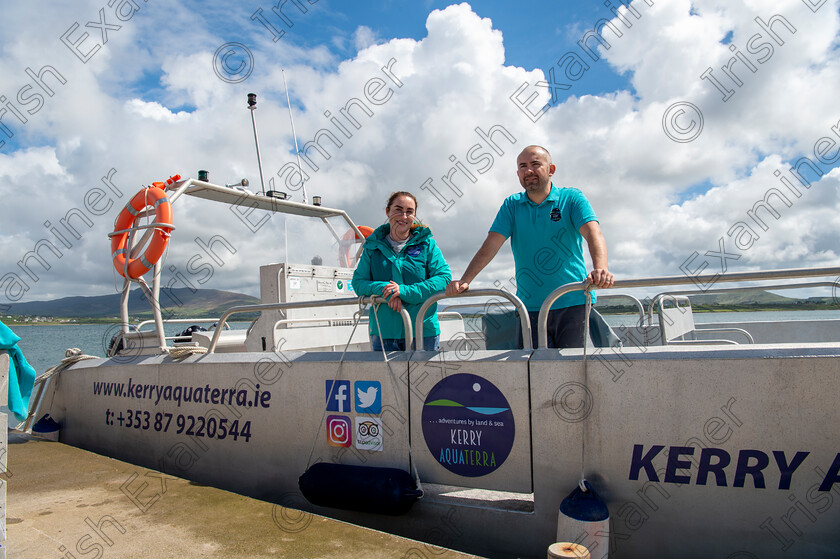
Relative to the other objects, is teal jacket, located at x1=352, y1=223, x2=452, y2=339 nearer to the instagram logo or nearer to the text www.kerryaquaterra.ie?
the instagram logo

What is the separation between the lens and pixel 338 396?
3674mm

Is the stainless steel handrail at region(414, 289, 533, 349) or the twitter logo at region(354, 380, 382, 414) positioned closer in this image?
the stainless steel handrail at region(414, 289, 533, 349)

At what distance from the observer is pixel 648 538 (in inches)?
110

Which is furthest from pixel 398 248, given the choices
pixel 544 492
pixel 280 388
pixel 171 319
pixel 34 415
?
pixel 34 415

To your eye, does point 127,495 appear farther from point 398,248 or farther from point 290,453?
point 398,248

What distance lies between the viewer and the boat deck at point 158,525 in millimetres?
2713

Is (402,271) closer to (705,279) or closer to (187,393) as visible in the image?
(705,279)

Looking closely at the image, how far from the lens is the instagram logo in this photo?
143 inches

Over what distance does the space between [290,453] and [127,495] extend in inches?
42.4

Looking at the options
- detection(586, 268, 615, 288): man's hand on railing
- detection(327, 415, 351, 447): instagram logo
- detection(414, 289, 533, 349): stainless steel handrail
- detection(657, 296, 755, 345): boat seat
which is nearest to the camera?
detection(586, 268, 615, 288): man's hand on railing

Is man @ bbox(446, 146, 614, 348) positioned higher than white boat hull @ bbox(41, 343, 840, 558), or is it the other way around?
man @ bbox(446, 146, 614, 348)

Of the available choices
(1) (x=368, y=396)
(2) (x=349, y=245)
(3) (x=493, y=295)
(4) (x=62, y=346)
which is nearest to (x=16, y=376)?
(1) (x=368, y=396)

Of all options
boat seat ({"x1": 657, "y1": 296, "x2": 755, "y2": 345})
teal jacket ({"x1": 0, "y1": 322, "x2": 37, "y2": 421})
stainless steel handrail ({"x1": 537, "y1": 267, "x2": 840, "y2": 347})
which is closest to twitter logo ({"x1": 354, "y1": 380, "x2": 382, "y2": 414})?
stainless steel handrail ({"x1": 537, "y1": 267, "x2": 840, "y2": 347})

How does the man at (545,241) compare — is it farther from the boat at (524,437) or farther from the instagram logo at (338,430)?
the instagram logo at (338,430)
